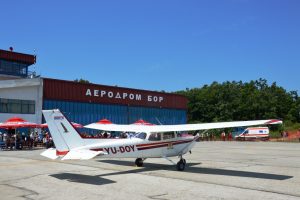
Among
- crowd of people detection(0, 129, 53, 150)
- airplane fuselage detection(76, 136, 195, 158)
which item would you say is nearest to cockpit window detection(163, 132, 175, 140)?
airplane fuselage detection(76, 136, 195, 158)

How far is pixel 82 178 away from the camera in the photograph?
13.9m

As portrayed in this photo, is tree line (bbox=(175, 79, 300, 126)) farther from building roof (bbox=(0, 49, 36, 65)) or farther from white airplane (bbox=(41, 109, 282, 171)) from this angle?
white airplane (bbox=(41, 109, 282, 171))

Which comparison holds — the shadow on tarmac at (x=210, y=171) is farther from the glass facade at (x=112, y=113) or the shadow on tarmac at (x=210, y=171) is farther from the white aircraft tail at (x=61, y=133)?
the glass facade at (x=112, y=113)

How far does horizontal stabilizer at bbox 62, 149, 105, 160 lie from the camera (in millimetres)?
13242

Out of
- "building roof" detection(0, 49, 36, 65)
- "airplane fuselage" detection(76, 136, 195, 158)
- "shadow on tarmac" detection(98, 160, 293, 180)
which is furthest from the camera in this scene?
"building roof" detection(0, 49, 36, 65)

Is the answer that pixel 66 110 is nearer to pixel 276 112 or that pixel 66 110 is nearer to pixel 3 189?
pixel 3 189

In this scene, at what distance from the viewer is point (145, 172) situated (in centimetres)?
1585

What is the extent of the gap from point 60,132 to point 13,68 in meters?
43.9

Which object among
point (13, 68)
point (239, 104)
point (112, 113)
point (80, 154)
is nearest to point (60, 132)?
point (80, 154)

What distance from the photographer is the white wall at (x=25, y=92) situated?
41.2 metres

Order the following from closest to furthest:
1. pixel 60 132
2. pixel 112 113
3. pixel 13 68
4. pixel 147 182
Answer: pixel 147 182, pixel 60 132, pixel 112 113, pixel 13 68

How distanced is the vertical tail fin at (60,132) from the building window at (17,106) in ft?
96.0

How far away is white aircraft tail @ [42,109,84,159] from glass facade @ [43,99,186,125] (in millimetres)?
31133

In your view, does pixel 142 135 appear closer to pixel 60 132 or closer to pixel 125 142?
pixel 125 142
